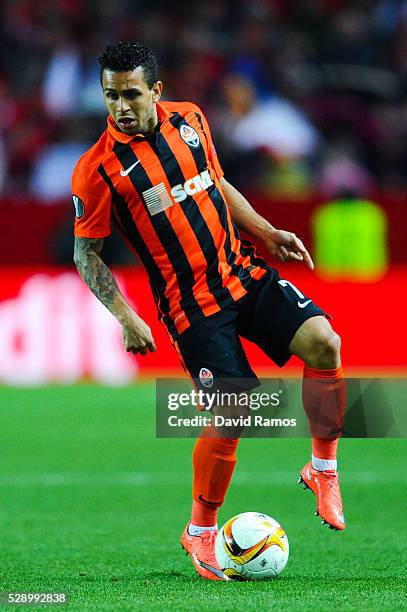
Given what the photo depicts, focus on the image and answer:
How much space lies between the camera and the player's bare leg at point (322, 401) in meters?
5.20

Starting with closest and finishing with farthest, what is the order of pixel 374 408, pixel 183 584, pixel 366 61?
1. pixel 183 584
2. pixel 374 408
3. pixel 366 61

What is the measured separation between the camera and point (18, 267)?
11.9 meters

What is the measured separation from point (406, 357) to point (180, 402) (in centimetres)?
563

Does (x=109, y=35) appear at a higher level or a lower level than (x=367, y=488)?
higher

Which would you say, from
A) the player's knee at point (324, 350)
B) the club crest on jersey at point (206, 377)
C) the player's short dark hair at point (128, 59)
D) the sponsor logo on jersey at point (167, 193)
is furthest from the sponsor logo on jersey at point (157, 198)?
the player's knee at point (324, 350)

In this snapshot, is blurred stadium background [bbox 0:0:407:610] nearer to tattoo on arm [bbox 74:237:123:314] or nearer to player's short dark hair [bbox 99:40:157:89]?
tattoo on arm [bbox 74:237:123:314]

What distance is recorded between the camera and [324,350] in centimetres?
521

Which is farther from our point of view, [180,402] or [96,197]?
[180,402]

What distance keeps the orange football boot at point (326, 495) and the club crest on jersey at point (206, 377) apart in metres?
0.60

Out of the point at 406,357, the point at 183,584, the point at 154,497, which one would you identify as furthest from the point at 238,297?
the point at 406,357

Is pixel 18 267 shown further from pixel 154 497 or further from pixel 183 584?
pixel 183 584
